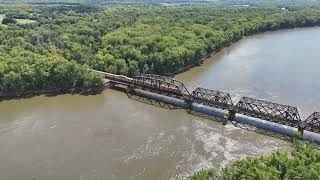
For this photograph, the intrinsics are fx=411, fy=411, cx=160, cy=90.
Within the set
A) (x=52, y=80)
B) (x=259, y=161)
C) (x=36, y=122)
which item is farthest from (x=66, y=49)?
Answer: (x=259, y=161)

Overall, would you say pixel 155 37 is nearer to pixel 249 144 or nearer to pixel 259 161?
pixel 249 144

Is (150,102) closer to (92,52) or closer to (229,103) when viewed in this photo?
(229,103)

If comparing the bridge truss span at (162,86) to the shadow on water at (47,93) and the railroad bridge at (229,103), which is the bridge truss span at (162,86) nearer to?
the railroad bridge at (229,103)

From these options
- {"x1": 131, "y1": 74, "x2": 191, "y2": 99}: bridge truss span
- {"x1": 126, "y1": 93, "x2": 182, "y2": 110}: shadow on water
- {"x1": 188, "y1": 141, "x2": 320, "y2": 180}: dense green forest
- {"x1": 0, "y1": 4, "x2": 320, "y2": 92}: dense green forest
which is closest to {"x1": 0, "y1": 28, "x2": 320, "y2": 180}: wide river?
{"x1": 126, "y1": 93, "x2": 182, "y2": 110}: shadow on water

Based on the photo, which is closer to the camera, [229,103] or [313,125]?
[313,125]

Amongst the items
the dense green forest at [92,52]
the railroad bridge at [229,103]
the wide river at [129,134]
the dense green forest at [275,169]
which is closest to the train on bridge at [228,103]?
the railroad bridge at [229,103]

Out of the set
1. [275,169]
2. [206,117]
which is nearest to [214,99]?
[206,117]
